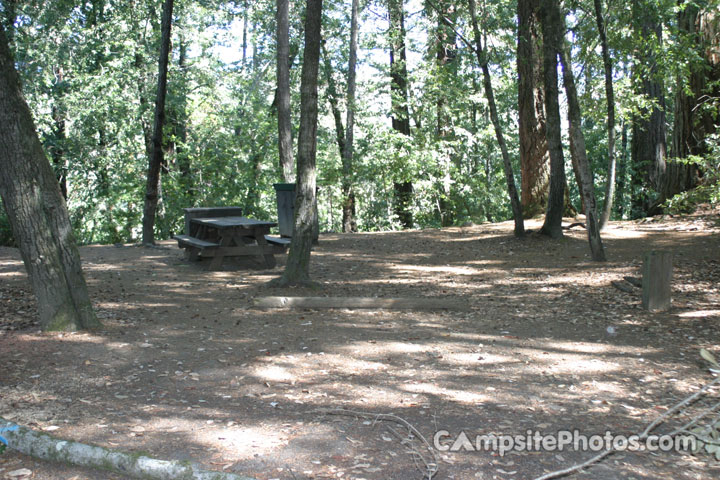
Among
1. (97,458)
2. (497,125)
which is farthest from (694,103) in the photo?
(97,458)

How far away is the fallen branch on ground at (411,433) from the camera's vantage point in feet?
11.2

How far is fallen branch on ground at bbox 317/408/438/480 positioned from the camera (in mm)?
3408

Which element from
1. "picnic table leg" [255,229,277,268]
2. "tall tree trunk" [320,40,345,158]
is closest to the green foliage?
"picnic table leg" [255,229,277,268]

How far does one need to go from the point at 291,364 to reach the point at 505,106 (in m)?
20.7

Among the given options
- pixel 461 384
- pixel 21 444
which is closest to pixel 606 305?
pixel 461 384

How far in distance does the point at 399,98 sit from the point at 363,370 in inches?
608

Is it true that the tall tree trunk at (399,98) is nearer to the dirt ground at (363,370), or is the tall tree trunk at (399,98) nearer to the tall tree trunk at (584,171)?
the tall tree trunk at (584,171)

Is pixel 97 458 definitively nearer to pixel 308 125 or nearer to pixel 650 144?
pixel 308 125

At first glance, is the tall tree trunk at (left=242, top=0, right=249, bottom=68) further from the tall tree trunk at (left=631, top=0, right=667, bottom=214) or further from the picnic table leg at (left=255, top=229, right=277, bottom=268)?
the picnic table leg at (left=255, top=229, right=277, bottom=268)

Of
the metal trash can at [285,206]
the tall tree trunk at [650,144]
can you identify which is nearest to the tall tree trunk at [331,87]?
the metal trash can at [285,206]

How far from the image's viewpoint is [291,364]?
549cm

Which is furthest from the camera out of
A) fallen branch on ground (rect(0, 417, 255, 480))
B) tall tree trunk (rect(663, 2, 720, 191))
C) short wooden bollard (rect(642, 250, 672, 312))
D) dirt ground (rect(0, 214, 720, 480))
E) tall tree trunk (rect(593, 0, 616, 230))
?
tall tree trunk (rect(663, 2, 720, 191))

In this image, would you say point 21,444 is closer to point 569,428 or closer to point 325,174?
point 569,428

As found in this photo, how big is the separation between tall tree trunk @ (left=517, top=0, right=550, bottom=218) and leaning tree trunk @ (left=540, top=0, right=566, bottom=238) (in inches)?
102
